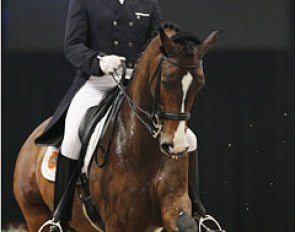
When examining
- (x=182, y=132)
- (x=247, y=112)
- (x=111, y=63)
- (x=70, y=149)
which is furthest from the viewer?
(x=247, y=112)

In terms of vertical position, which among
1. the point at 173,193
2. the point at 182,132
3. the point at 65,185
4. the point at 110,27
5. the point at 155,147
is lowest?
the point at 65,185

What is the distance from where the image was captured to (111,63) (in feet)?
10.8

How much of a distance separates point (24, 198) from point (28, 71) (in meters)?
1.37

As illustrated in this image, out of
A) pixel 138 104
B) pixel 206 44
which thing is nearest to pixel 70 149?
pixel 138 104

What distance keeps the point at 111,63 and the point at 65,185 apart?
2.15ft

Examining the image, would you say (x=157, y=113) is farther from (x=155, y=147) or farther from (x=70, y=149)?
(x=70, y=149)

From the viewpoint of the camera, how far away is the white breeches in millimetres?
3564

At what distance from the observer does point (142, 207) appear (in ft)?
10.5

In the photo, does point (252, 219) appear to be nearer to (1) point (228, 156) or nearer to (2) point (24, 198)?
(1) point (228, 156)

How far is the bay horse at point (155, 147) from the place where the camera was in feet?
9.42

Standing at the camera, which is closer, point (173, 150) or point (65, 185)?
point (173, 150)

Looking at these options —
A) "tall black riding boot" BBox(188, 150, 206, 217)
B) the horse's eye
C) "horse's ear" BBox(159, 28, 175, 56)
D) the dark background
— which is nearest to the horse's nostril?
the horse's eye

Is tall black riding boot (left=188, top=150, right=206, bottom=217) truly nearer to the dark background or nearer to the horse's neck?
the horse's neck

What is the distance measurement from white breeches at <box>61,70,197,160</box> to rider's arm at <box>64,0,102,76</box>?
0.17 m
